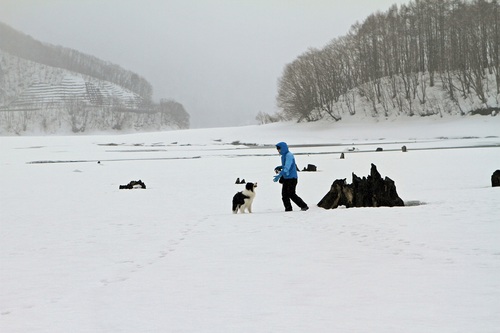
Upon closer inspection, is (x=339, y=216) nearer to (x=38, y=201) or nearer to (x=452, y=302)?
(x=452, y=302)

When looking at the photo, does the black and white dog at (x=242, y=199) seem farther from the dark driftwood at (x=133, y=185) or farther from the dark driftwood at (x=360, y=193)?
the dark driftwood at (x=133, y=185)

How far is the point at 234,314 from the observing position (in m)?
5.19

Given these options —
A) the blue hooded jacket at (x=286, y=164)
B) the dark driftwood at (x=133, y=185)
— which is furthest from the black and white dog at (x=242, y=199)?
the dark driftwood at (x=133, y=185)

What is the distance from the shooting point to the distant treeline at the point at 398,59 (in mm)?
83750

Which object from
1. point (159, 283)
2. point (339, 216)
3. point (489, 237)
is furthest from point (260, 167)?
point (159, 283)

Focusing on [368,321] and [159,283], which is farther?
[159,283]

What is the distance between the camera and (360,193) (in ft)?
47.4

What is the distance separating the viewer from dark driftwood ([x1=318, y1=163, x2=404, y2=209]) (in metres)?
14.1

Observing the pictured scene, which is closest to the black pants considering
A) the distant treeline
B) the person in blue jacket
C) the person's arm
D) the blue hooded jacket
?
the person in blue jacket

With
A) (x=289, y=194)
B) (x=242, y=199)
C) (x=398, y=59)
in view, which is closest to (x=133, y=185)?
(x=242, y=199)

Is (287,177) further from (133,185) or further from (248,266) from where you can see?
(133,185)

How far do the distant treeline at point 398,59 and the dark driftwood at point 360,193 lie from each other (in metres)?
72.1

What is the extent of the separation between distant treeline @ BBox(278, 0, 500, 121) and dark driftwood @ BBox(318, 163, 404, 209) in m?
72.1

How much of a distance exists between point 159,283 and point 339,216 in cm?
646
